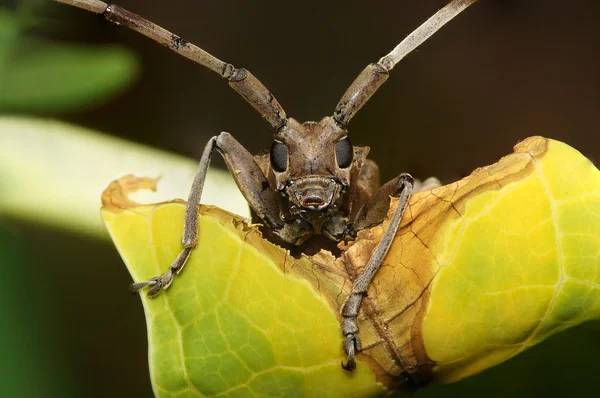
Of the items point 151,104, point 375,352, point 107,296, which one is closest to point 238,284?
point 375,352

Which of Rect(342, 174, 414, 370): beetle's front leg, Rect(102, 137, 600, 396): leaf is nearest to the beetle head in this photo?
Rect(342, 174, 414, 370): beetle's front leg

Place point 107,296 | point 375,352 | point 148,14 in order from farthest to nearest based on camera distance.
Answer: point 148,14 < point 107,296 < point 375,352

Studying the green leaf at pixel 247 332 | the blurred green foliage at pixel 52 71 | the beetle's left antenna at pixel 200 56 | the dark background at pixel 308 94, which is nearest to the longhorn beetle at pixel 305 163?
the beetle's left antenna at pixel 200 56

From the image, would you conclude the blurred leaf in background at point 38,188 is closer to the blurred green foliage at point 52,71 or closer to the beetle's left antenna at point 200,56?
the blurred green foliage at point 52,71

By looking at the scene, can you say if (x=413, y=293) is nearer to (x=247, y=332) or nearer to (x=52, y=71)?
(x=247, y=332)

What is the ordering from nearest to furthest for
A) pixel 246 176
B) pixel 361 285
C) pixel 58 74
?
1. pixel 361 285
2. pixel 246 176
3. pixel 58 74

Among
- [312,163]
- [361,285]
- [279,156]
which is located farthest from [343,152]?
[361,285]

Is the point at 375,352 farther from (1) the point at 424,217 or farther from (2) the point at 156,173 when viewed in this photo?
(2) the point at 156,173
